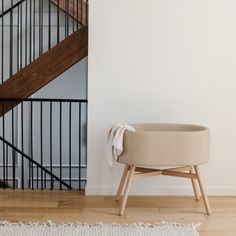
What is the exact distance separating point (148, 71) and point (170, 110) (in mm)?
365

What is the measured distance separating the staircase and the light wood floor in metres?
1.12

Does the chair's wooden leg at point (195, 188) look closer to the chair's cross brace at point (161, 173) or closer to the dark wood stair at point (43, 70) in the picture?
the chair's cross brace at point (161, 173)

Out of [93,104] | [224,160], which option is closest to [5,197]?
[93,104]

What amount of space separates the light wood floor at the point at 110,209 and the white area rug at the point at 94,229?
14cm

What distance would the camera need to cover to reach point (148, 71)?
3883mm

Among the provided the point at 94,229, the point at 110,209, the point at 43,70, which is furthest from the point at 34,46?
the point at 94,229

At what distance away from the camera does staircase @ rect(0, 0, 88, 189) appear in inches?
188

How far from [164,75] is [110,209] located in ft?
3.84

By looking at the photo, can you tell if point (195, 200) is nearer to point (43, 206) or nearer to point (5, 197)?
point (43, 206)

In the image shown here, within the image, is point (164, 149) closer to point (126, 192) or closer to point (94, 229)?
point (126, 192)

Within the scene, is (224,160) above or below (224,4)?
below

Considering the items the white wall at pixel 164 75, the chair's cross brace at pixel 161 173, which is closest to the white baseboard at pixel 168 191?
the white wall at pixel 164 75

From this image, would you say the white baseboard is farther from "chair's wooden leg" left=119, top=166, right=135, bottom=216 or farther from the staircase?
the staircase

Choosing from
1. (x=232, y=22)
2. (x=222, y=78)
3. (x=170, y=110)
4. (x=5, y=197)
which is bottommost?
(x=5, y=197)
